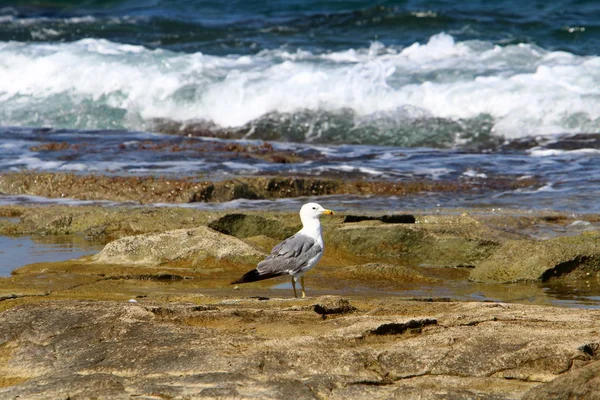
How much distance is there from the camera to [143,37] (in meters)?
23.2

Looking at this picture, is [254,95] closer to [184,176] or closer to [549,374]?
[184,176]

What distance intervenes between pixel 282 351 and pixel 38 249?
4.38 m

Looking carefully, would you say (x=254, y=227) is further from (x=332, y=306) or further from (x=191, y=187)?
(x=332, y=306)

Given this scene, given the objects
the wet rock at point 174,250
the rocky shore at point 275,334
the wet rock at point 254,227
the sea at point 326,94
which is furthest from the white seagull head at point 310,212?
the sea at point 326,94

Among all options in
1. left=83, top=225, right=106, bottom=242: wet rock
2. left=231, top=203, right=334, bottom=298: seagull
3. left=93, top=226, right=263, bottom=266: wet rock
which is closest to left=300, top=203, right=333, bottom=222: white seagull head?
left=231, top=203, right=334, bottom=298: seagull

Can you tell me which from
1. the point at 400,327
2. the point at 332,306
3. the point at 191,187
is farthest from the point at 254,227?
the point at 400,327

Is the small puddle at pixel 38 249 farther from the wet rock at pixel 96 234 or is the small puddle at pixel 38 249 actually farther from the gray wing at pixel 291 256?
the gray wing at pixel 291 256

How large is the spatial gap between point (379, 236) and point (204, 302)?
2.71 metres

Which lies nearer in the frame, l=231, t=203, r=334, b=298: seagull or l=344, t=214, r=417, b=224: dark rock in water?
l=231, t=203, r=334, b=298: seagull

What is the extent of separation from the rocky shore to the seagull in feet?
1.06

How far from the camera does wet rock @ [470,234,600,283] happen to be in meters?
6.85

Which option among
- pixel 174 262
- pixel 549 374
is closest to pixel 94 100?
pixel 174 262

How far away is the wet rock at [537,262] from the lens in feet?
22.5

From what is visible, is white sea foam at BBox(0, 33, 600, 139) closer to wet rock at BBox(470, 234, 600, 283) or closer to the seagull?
wet rock at BBox(470, 234, 600, 283)
